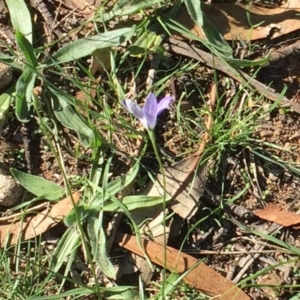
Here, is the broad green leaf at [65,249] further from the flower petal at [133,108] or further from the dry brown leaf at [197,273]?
the flower petal at [133,108]

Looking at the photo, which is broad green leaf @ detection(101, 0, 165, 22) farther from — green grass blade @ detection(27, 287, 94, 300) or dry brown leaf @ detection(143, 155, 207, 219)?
green grass blade @ detection(27, 287, 94, 300)

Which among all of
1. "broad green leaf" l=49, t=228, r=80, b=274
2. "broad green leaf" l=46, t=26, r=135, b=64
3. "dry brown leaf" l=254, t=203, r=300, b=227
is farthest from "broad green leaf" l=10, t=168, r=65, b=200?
"dry brown leaf" l=254, t=203, r=300, b=227

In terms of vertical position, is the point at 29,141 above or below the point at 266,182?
above

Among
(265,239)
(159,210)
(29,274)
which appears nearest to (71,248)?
(29,274)

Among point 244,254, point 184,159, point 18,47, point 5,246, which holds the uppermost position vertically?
point 18,47

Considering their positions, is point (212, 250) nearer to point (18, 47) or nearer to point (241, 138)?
point (241, 138)
